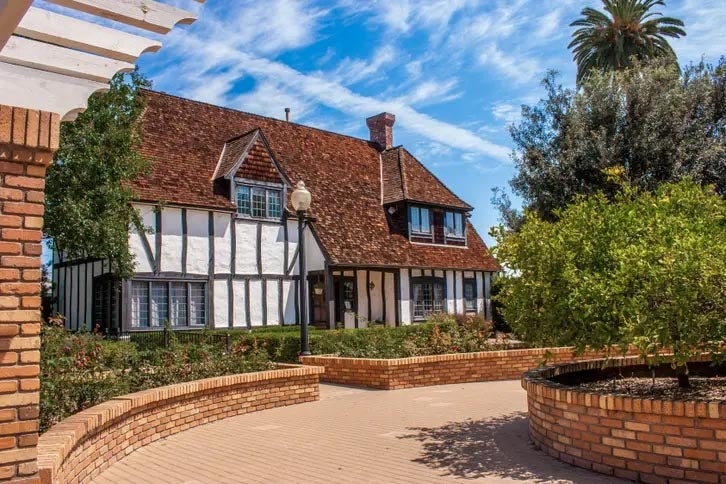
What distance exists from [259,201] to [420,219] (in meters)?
8.17

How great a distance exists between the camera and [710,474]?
5.40m

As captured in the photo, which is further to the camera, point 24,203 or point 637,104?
point 637,104

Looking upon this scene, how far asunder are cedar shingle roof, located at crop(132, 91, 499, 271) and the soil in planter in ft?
45.4

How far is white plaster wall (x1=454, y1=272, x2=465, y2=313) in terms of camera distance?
28.0 m

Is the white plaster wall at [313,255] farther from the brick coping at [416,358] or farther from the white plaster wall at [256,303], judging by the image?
the brick coping at [416,358]

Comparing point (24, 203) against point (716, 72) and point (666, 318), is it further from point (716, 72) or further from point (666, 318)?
point (716, 72)

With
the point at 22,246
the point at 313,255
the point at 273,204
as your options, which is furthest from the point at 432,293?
the point at 22,246

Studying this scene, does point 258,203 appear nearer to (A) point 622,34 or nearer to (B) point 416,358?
(B) point 416,358

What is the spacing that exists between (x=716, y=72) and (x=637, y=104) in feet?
12.6

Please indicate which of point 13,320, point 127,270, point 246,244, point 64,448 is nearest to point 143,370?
point 64,448

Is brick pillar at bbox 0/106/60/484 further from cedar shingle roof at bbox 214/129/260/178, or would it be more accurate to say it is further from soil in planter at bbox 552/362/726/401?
cedar shingle roof at bbox 214/129/260/178

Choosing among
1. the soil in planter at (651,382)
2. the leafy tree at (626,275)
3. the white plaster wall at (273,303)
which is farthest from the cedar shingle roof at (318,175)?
the leafy tree at (626,275)

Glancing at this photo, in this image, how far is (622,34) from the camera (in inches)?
1330

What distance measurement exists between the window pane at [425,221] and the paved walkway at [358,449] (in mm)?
17177
